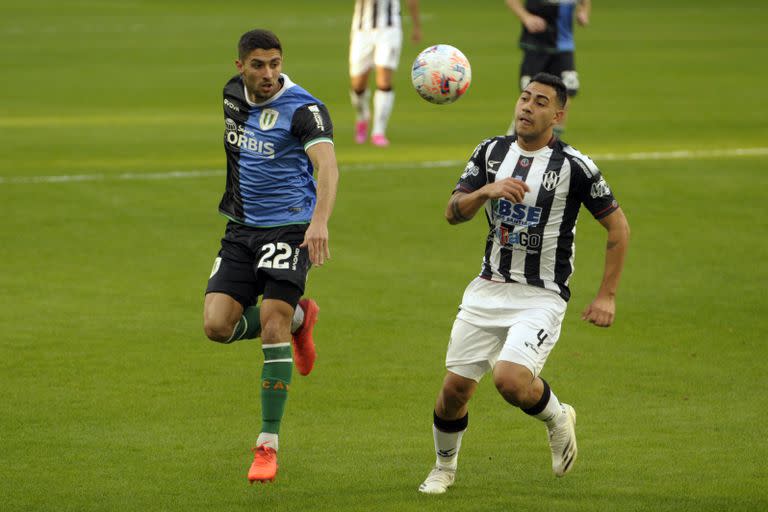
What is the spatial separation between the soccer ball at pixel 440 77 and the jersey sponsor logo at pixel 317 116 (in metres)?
0.93

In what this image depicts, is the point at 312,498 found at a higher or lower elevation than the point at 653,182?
higher

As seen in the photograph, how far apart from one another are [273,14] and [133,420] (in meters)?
44.2

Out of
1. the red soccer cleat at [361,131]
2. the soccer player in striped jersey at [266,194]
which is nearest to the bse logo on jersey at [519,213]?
the soccer player in striped jersey at [266,194]

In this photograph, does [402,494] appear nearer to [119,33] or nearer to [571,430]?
[571,430]

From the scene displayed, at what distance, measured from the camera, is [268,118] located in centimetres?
874

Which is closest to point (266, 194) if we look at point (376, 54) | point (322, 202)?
point (322, 202)

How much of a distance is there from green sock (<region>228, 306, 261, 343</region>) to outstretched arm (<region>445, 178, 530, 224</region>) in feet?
5.48

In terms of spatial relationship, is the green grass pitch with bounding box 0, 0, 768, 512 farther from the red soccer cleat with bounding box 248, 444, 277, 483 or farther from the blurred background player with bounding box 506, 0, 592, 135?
the blurred background player with bounding box 506, 0, 592, 135

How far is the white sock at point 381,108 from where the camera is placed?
20875mm

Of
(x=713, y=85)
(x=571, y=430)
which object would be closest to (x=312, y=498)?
(x=571, y=430)

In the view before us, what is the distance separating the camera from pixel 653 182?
17.7 metres

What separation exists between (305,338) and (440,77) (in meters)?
Answer: 1.88

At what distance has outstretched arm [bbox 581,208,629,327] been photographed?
25.0ft

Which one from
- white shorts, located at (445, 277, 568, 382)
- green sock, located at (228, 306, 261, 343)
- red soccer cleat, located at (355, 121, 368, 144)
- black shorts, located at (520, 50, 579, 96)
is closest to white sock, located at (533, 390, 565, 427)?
white shorts, located at (445, 277, 568, 382)
